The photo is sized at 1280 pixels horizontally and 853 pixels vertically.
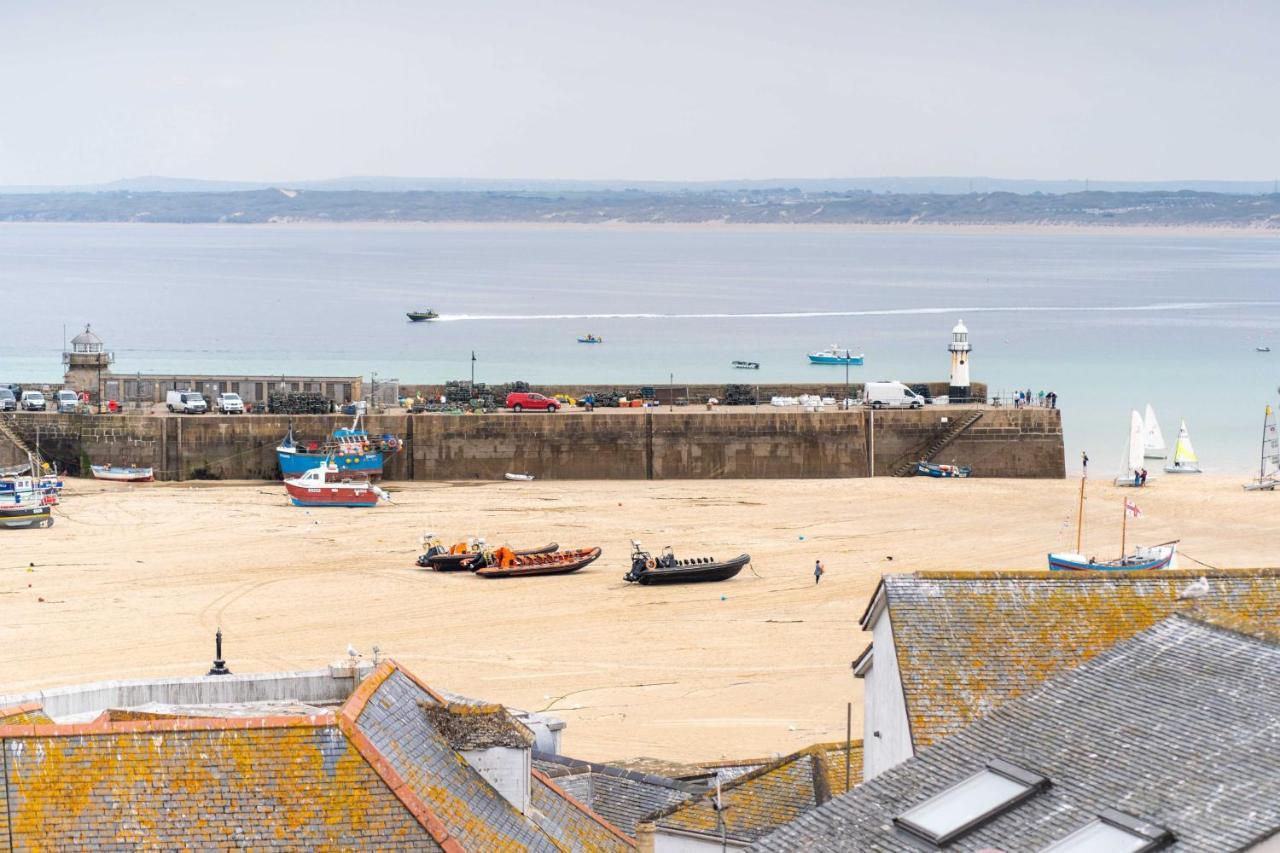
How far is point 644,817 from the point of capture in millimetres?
14180

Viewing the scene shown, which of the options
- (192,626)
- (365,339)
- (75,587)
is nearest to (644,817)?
(192,626)

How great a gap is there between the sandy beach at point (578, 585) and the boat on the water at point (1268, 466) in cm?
64

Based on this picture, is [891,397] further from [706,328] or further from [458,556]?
[706,328]

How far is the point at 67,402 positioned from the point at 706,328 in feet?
207

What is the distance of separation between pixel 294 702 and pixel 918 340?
309 ft

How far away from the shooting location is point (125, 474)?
49.7m

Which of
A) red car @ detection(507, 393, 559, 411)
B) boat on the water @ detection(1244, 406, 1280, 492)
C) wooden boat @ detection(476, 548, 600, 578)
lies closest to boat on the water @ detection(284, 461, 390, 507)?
red car @ detection(507, 393, 559, 411)

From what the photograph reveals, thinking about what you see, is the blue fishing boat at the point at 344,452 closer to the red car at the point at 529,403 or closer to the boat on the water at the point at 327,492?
the boat on the water at the point at 327,492

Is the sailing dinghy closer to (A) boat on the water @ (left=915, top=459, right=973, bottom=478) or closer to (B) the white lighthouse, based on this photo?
(B) the white lighthouse

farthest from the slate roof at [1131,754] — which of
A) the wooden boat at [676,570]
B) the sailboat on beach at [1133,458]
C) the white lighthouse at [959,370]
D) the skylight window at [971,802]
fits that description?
the white lighthouse at [959,370]

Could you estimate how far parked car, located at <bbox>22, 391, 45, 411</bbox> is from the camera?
177 ft

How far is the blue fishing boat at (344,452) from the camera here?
49031 mm

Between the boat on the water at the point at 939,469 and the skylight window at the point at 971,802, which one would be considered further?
the boat on the water at the point at 939,469

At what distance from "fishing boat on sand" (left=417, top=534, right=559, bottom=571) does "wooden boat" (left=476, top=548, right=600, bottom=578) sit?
192 millimetres
